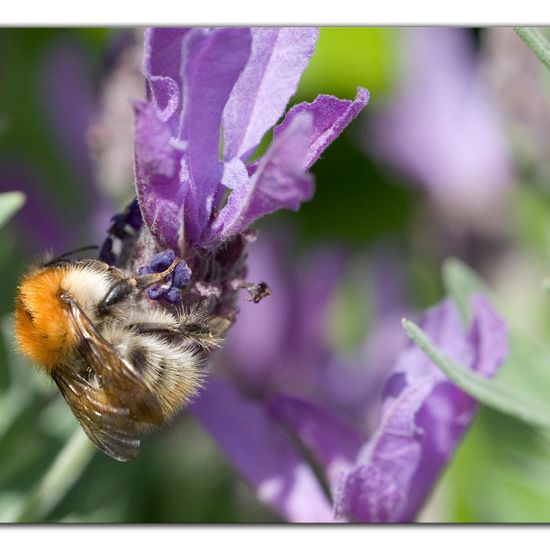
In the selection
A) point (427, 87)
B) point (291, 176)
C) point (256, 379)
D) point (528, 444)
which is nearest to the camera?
point (291, 176)

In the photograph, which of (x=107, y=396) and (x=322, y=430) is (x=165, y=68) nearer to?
(x=107, y=396)

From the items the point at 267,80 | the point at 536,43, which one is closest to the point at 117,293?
the point at 267,80

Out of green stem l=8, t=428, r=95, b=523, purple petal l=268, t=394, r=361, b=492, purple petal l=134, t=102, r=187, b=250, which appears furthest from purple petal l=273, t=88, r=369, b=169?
green stem l=8, t=428, r=95, b=523

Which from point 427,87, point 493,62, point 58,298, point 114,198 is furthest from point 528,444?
point 427,87

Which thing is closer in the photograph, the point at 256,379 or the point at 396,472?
the point at 396,472

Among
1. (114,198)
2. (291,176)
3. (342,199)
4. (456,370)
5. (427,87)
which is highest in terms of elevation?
(291,176)

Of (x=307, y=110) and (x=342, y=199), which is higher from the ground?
(x=307, y=110)

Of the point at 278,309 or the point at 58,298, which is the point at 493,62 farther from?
the point at 58,298

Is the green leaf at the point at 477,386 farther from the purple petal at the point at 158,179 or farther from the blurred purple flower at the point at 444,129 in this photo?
the blurred purple flower at the point at 444,129
